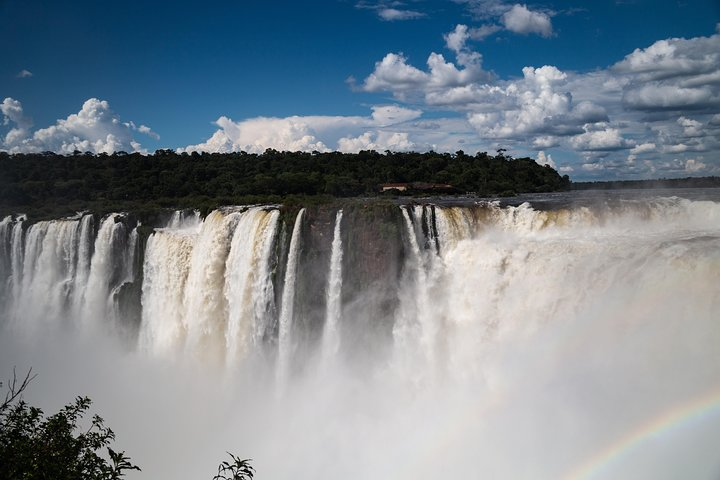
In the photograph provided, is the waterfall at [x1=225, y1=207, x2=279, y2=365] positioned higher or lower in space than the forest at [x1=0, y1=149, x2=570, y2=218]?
lower

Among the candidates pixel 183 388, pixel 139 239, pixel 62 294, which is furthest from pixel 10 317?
pixel 183 388

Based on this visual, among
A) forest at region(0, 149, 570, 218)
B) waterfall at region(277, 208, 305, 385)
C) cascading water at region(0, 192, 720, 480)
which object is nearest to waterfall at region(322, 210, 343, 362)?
cascading water at region(0, 192, 720, 480)

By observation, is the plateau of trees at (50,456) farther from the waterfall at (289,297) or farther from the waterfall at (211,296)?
the waterfall at (211,296)

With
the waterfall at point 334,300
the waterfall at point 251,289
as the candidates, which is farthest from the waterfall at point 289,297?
the waterfall at point 334,300

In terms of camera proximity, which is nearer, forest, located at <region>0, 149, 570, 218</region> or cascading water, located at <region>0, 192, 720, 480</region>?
cascading water, located at <region>0, 192, 720, 480</region>

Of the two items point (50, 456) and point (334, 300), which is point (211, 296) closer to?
point (334, 300)

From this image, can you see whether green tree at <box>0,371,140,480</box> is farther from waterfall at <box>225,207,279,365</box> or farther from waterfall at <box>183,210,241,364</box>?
waterfall at <box>183,210,241,364</box>
